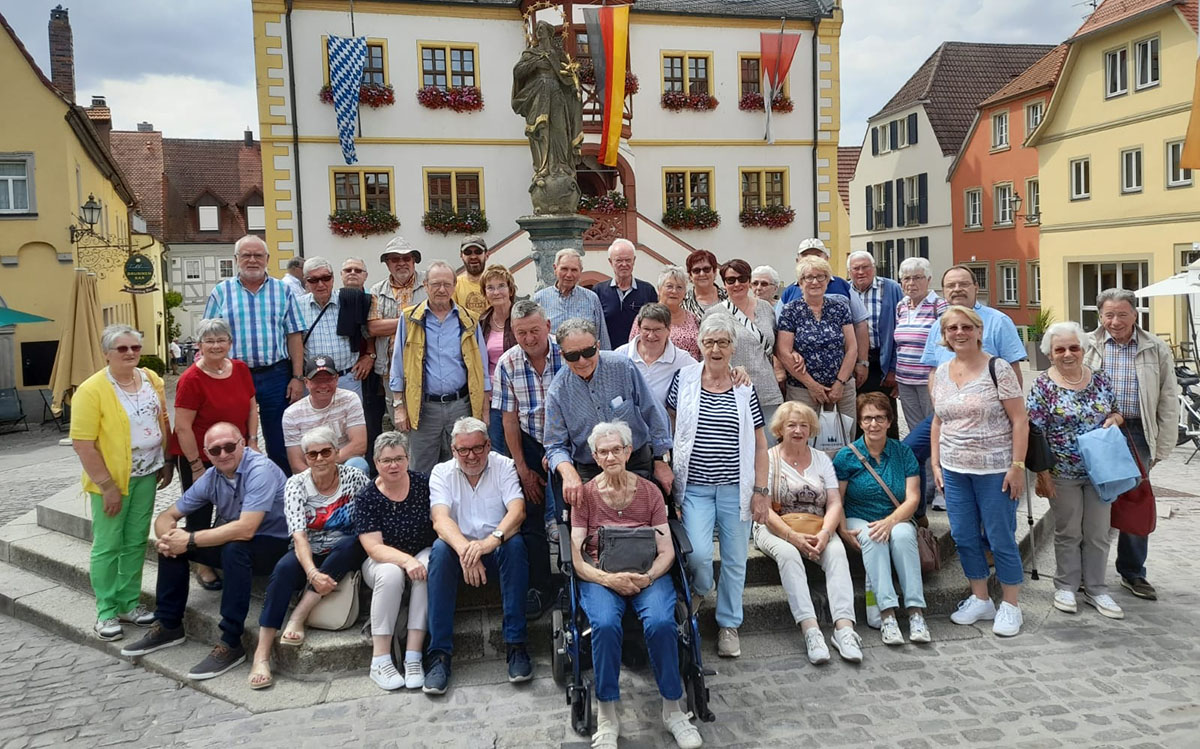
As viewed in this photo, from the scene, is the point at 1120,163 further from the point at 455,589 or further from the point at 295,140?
the point at 455,589

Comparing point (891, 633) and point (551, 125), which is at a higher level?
point (551, 125)

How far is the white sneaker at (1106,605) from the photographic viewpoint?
5.80m

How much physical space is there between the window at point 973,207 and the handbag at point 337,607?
104 feet

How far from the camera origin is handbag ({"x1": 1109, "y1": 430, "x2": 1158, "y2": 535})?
6.02 metres

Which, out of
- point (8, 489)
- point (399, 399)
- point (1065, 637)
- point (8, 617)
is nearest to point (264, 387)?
point (399, 399)

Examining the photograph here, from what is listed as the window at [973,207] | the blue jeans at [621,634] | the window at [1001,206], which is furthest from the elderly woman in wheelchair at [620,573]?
the window at [973,207]

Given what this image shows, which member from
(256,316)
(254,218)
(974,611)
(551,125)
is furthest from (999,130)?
(254,218)

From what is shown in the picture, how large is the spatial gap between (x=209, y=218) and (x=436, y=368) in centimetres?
4342

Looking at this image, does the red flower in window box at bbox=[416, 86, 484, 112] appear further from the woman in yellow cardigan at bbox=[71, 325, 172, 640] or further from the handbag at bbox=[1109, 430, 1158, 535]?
the handbag at bbox=[1109, 430, 1158, 535]

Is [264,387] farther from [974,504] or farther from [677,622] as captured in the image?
[974,504]

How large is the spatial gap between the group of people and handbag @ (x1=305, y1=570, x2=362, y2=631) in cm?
5

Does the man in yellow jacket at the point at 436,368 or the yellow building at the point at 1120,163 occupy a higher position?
the yellow building at the point at 1120,163

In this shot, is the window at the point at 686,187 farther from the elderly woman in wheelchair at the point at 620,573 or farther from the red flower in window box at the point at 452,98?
the elderly woman in wheelchair at the point at 620,573

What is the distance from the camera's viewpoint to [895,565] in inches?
225
